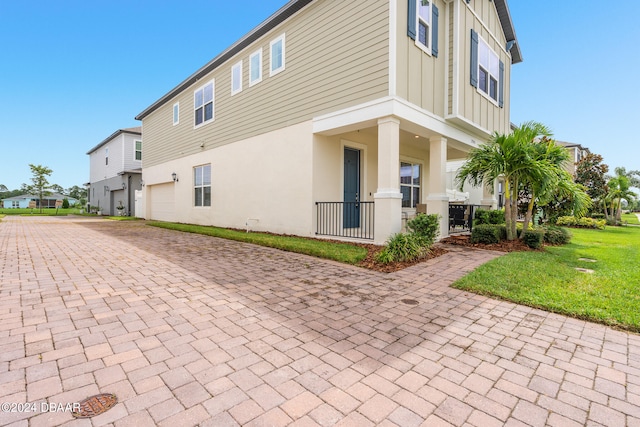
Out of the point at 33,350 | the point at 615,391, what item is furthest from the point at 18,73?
the point at 615,391

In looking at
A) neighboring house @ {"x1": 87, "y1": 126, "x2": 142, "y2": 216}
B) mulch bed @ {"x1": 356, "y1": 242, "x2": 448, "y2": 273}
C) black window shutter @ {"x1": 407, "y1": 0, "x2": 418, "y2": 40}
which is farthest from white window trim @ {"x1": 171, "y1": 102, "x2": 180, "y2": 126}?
mulch bed @ {"x1": 356, "y1": 242, "x2": 448, "y2": 273}

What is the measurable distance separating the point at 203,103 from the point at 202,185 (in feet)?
12.3

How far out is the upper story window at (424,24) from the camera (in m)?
7.13

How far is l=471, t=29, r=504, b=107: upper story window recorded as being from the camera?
903cm

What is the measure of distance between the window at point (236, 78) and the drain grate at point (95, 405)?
11194 mm

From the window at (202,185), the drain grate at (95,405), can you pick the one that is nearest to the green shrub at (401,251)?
the drain grate at (95,405)

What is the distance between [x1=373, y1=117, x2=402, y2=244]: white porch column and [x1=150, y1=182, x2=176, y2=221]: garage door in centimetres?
1263

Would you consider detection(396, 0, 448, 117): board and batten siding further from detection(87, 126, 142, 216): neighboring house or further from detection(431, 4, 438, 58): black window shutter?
detection(87, 126, 142, 216): neighboring house

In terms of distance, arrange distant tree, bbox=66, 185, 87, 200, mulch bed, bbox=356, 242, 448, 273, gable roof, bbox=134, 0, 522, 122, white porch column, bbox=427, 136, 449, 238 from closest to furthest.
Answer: mulch bed, bbox=356, 242, 448, 273 < white porch column, bbox=427, 136, 449, 238 < gable roof, bbox=134, 0, 522, 122 < distant tree, bbox=66, 185, 87, 200

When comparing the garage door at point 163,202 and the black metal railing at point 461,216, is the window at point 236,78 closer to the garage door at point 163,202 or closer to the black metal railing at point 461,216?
the garage door at point 163,202

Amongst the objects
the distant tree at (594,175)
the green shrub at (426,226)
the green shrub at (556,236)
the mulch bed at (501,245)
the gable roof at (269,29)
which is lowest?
the mulch bed at (501,245)

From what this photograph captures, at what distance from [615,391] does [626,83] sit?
21.6 meters

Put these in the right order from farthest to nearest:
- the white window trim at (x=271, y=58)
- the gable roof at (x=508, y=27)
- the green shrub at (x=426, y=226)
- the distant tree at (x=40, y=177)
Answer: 1. the distant tree at (x=40, y=177)
2. the gable roof at (x=508, y=27)
3. the white window trim at (x=271, y=58)
4. the green shrub at (x=426, y=226)

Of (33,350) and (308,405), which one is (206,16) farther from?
(308,405)
